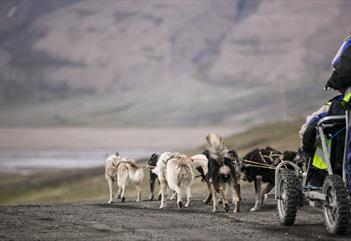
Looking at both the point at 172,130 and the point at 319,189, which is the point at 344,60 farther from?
the point at 172,130

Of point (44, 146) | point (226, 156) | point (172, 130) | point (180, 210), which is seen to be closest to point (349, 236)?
point (226, 156)

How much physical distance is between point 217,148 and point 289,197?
3.71m

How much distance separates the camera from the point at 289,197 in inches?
527

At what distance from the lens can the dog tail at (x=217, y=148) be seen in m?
16.8

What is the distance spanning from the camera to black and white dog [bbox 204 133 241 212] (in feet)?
55.5

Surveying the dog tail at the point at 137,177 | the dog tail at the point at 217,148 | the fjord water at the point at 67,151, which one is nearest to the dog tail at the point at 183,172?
the dog tail at the point at 217,148

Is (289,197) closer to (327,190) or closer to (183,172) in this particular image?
(327,190)

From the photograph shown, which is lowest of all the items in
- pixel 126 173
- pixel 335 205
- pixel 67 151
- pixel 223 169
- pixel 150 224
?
pixel 150 224

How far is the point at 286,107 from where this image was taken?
194 metres

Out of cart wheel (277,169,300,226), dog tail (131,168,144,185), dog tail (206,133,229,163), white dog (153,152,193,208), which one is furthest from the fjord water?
cart wheel (277,169,300,226)

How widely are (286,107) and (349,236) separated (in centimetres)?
18302

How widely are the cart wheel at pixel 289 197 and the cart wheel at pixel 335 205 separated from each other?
1066 mm

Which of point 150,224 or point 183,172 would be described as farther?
point 183,172

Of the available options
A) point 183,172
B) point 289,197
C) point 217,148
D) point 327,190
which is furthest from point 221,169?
point 327,190
